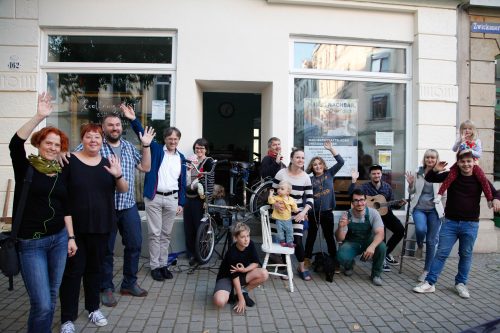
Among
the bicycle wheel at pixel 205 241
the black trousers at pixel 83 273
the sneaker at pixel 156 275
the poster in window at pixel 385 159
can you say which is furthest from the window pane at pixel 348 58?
Result: the black trousers at pixel 83 273

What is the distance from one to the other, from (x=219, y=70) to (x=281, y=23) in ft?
4.44

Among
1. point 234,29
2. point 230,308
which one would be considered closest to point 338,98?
point 234,29

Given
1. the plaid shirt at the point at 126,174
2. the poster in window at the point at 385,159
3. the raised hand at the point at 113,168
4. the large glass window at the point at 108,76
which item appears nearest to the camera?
the raised hand at the point at 113,168

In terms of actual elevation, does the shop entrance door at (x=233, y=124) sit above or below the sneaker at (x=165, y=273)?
above

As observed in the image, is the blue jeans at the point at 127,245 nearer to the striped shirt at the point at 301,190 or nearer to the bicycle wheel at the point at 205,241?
the bicycle wheel at the point at 205,241

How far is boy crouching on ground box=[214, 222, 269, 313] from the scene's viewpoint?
4.21m

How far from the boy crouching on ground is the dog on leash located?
4.29 feet

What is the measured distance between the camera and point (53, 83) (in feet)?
21.8

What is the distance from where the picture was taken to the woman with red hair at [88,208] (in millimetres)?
3482

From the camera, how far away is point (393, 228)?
601cm

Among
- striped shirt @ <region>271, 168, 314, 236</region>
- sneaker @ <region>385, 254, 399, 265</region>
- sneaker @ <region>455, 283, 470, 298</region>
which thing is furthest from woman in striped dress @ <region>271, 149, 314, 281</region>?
sneaker @ <region>455, 283, 470, 298</region>

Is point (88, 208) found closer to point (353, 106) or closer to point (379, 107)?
point (353, 106)

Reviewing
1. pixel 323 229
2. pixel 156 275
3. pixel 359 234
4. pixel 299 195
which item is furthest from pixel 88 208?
pixel 359 234

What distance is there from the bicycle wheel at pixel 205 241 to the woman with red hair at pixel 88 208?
1785 millimetres
